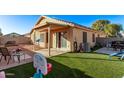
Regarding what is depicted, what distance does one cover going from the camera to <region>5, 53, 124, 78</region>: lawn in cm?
720

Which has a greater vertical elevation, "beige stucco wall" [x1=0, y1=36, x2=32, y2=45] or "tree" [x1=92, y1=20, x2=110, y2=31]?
"tree" [x1=92, y1=20, x2=110, y2=31]

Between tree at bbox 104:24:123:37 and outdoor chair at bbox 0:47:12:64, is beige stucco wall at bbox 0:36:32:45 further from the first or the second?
tree at bbox 104:24:123:37

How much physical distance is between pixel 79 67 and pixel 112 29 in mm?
1672

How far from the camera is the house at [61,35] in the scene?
294 inches

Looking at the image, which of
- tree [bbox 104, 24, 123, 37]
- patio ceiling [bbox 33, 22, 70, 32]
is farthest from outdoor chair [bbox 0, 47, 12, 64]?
tree [bbox 104, 24, 123, 37]

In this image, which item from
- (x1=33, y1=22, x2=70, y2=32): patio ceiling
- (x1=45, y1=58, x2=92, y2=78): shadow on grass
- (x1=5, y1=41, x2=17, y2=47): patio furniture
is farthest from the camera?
(x1=33, y1=22, x2=70, y2=32): patio ceiling

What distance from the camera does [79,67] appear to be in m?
7.34

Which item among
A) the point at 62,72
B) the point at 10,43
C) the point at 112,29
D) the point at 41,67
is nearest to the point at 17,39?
the point at 10,43

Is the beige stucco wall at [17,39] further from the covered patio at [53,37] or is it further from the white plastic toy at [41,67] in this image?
the white plastic toy at [41,67]

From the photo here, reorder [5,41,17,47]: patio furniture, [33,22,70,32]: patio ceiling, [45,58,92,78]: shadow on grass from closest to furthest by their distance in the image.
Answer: [45,58,92,78]: shadow on grass → [5,41,17,47]: patio furniture → [33,22,70,32]: patio ceiling

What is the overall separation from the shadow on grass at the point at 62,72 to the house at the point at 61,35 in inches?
27.5
